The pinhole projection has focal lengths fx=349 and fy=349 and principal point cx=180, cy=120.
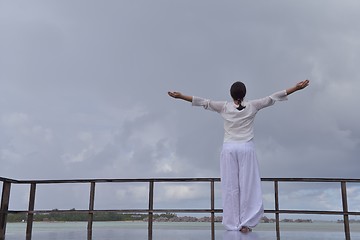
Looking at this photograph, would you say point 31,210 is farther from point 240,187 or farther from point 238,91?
point 238,91

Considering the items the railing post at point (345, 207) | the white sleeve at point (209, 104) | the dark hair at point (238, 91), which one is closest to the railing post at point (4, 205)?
the white sleeve at point (209, 104)

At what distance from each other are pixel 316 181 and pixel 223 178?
1886mm

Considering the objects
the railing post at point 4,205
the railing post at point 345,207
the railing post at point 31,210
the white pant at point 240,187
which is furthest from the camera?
the railing post at point 31,210

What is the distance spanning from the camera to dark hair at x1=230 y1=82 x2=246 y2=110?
3068mm

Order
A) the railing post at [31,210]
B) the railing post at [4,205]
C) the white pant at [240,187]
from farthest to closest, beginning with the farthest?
1. the railing post at [31,210]
2. the railing post at [4,205]
3. the white pant at [240,187]

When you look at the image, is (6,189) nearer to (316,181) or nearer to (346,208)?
(316,181)

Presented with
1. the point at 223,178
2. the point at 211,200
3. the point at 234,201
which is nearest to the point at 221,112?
the point at 223,178

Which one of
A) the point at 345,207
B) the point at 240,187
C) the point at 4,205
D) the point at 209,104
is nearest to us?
the point at 240,187

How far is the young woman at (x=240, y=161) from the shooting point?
118 inches

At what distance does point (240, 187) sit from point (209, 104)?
0.78 meters

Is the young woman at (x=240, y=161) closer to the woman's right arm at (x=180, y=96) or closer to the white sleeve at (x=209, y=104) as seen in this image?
the white sleeve at (x=209, y=104)

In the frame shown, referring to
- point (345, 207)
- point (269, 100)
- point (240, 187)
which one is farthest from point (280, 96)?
point (345, 207)

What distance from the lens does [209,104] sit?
3.17m

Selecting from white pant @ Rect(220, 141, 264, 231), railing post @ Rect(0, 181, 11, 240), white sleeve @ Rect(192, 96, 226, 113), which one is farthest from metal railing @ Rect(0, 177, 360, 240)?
white sleeve @ Rect(192, 96, 226, 113)
